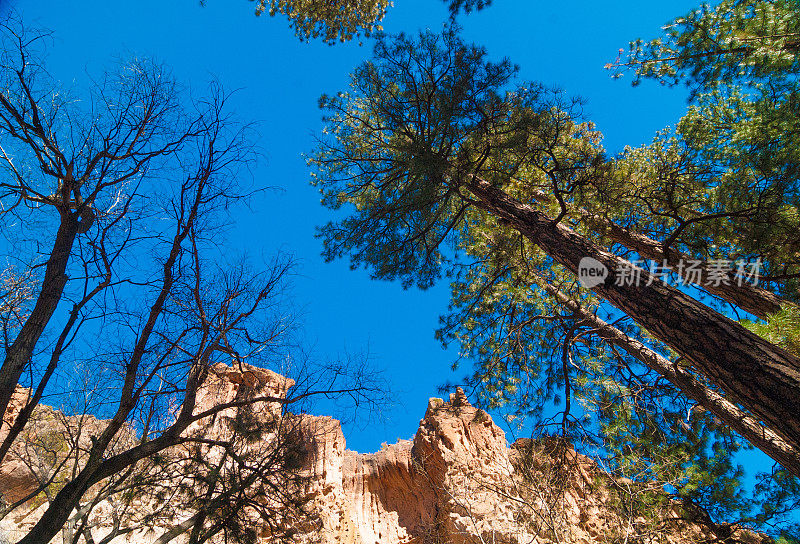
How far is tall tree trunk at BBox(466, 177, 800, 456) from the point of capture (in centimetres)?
252

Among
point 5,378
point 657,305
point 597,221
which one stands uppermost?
point 597,221

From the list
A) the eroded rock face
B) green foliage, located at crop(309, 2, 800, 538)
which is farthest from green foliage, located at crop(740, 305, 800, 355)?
the eroded rock face

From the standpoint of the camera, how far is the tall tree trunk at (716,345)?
2.52 meters

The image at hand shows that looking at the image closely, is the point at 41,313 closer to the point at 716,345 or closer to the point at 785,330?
the point at 716,345

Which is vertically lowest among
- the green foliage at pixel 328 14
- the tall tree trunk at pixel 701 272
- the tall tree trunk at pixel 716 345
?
the tall tree trunk at pixel 716 345

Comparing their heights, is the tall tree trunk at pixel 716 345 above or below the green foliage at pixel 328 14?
below

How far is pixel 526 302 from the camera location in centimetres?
683

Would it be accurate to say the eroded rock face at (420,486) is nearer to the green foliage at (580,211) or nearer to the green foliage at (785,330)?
the green foliage at (580,211)

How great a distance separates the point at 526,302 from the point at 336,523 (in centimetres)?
986

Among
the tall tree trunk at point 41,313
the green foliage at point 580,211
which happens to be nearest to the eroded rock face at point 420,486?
the green foliage at point 580,211

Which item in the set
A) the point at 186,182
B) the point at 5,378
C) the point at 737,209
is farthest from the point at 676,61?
the point at 5,378

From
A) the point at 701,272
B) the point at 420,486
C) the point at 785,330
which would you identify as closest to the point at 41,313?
the point at 785,330

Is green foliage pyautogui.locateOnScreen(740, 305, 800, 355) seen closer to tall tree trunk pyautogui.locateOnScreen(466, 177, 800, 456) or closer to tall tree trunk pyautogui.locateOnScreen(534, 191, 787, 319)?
tall tree trunk pyautogui.locateOnScreen(466, 177, 800, 456)

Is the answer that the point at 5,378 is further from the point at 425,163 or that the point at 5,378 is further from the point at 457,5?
the point at 457,5
